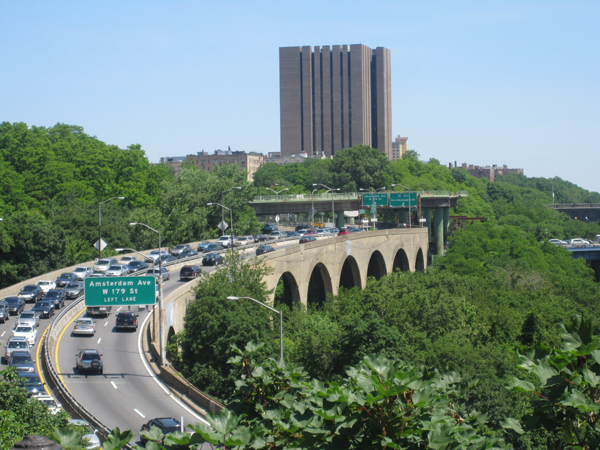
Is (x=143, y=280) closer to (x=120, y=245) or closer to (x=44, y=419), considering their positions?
(x=44, y=419)

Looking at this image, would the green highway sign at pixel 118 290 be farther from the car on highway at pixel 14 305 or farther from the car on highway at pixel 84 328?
the car on highway at pixel 14 305

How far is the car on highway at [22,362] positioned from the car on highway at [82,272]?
77.1ft

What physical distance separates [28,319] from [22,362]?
9.49 metres

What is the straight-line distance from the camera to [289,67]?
198000mm

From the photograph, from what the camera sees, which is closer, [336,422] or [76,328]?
[336,422]

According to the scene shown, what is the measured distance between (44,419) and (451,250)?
76749 millimetres

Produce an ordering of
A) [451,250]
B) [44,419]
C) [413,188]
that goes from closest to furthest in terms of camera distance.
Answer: [44,419]
[451,250]
[413,188]

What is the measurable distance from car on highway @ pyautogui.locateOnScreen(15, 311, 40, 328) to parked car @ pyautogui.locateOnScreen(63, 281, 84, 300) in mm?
7823

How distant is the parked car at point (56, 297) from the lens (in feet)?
149

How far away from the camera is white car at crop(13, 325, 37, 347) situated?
36062 mm

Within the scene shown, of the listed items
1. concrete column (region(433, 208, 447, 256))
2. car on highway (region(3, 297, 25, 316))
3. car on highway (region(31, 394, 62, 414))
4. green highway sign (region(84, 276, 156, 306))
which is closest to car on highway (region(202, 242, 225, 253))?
car on highway (region(3, 297, 25, 316))

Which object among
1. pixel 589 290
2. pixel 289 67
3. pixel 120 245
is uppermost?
pixel 289 67

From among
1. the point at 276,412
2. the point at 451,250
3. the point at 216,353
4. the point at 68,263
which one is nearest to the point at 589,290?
the point at 451,250

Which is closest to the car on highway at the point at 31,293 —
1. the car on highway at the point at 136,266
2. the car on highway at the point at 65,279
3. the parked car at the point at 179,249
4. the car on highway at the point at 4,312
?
the car on highway at the point at 65,279
